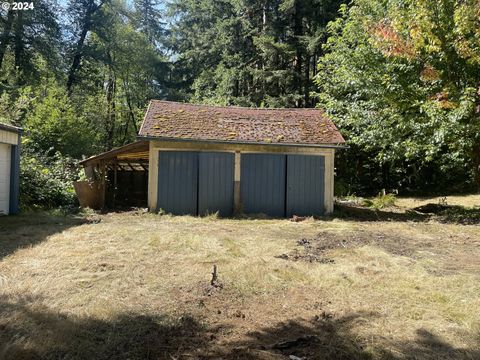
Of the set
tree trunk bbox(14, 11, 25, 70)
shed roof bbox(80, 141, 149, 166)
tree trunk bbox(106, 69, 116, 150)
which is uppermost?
tree trunk bbox(14, 11, 25, 70)

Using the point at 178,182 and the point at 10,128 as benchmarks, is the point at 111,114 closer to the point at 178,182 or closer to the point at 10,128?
the point at 178,182

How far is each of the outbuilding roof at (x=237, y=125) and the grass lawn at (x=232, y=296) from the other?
169 inches

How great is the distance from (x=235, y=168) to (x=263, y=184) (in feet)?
3.23

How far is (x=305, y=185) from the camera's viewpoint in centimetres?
1213

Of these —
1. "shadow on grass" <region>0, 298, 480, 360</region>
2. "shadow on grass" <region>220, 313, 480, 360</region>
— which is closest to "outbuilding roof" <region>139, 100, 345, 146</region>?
"shadow on grass" <region>0, 298, 480, 360</region>

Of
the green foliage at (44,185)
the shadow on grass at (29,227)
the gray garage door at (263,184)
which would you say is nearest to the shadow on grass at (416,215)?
the gray garage door at (263,184)

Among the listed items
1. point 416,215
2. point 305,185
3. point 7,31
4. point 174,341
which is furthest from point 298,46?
point 174,341

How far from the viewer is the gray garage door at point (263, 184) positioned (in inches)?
470

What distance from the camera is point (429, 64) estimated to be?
11.1m

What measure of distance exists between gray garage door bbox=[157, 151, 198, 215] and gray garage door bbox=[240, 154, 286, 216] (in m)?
1.47

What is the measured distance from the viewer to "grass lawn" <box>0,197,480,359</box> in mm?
3201

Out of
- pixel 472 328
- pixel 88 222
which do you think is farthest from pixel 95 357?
pixel 88 222

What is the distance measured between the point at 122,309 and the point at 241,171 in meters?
8.25

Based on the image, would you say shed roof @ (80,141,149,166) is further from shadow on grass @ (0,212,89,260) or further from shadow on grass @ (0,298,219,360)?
shadow on grass @ (0,298,219,360)
